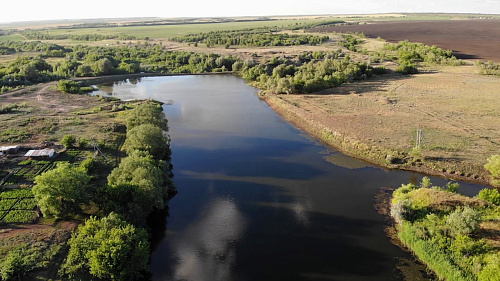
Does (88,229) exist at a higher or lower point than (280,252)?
higher

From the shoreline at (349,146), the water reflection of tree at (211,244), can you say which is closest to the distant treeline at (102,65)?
the shoreline at (349,146)

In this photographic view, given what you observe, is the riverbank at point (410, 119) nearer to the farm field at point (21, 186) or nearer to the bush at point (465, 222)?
the bush at point (465, 222)

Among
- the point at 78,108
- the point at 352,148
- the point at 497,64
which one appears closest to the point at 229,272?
the point at 352,148

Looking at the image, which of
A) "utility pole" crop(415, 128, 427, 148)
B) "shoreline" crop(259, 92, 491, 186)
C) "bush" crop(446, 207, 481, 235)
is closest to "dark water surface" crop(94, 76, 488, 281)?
"shoreline" crop(259, 92, 491, 186)

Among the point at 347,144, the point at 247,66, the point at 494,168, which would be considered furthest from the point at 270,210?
the point at 247,66

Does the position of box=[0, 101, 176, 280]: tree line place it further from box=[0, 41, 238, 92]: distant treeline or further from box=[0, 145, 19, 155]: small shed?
box=[0, 41, 238, 92]: distant treeline

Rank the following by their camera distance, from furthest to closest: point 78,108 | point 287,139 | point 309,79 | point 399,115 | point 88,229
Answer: point 309,79
point 78,108
point 399,115
point 287,139
point 88,229

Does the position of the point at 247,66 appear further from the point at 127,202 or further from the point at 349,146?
the point at 127,202

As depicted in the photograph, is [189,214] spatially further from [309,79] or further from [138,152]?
[309,79]
